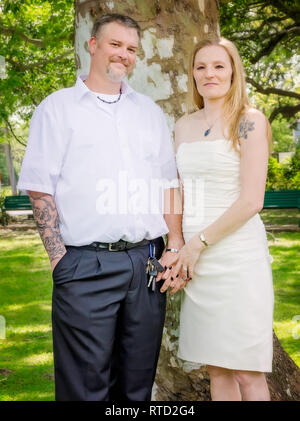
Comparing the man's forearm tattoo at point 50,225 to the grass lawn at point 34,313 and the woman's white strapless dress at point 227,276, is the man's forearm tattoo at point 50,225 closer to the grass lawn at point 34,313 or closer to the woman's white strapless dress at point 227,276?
the woman's white strapless dress at point 227,276

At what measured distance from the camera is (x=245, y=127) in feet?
9.86

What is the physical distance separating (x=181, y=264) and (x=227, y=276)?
25 centimetres

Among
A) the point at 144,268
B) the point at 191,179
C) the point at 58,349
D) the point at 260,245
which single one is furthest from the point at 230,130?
the point at 58,349

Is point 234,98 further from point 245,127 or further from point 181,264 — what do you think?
point 181,264

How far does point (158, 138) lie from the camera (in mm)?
3205

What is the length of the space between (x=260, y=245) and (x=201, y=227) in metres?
0.32

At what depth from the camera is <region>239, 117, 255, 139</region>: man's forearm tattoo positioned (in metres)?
2.99

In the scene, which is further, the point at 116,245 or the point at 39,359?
the point at 39,359

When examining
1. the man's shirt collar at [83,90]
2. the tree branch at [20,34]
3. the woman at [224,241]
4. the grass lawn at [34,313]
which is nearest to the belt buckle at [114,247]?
the woman at [224,241]

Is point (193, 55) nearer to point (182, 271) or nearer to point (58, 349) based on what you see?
point (182, 271)

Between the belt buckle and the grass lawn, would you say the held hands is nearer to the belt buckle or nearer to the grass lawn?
the belt buckle

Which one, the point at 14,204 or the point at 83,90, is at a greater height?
the point at 83,90

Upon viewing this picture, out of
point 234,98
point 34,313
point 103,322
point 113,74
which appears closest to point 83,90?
point 113,74

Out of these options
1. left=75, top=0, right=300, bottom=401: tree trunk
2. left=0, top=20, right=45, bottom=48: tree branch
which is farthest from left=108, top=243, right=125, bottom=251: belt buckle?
left=0, top=20, right=45, bottom=48: tree branch
